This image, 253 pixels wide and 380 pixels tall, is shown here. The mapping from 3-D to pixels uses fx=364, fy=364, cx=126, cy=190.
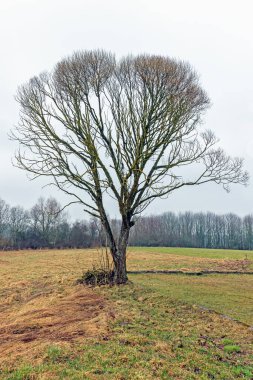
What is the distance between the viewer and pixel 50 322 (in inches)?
400

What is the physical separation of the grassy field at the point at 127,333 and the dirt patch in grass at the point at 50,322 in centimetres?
3

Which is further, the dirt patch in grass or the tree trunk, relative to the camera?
the tree trunk

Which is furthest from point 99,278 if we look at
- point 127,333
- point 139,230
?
point 139,230

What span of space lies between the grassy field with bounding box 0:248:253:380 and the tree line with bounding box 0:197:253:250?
3431cm

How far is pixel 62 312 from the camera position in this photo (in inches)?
442

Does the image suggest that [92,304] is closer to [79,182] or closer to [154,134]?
[79,182]

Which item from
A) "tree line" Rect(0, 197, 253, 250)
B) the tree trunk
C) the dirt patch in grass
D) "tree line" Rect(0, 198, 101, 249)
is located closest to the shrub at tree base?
the tree trunk

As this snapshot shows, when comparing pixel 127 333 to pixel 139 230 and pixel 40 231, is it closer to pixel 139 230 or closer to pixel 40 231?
pixel 40 231

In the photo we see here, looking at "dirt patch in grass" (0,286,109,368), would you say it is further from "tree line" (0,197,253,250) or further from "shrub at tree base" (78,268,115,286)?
"tree line" (0,197,253,250)

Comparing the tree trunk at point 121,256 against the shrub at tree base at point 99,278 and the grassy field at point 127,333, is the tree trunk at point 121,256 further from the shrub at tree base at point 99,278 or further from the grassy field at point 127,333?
the grassy field at point 127,333

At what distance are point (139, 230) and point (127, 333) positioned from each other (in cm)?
8030

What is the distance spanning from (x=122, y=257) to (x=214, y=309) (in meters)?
5.54

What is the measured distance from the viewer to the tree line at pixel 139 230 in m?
70.6

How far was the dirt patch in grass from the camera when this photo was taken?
26.4 feet
